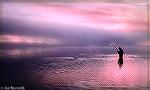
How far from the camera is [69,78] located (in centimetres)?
1566

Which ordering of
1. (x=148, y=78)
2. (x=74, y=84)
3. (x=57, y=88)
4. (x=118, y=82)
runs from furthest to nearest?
(x=148, y=78), (x=118, y=82), (x=74, y=84), (x=57, y=88)

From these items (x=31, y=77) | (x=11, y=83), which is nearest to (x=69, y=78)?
(x=31, y=77)

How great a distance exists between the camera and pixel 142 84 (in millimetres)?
14203

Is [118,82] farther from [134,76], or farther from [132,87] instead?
[134,76]

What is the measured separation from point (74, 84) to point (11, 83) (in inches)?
133

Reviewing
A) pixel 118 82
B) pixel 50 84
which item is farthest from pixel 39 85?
pixel 118 82

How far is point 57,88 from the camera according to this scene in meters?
13.0

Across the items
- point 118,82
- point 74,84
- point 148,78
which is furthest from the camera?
point 148,78

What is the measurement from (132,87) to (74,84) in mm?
2865

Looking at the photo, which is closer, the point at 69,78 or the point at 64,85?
the point at 64,85

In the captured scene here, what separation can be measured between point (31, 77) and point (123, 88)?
564cm

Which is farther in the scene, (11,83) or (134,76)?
(134,76)

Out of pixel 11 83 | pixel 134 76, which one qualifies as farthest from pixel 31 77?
pixel 134 76

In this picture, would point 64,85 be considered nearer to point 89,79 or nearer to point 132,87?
point 89,79
